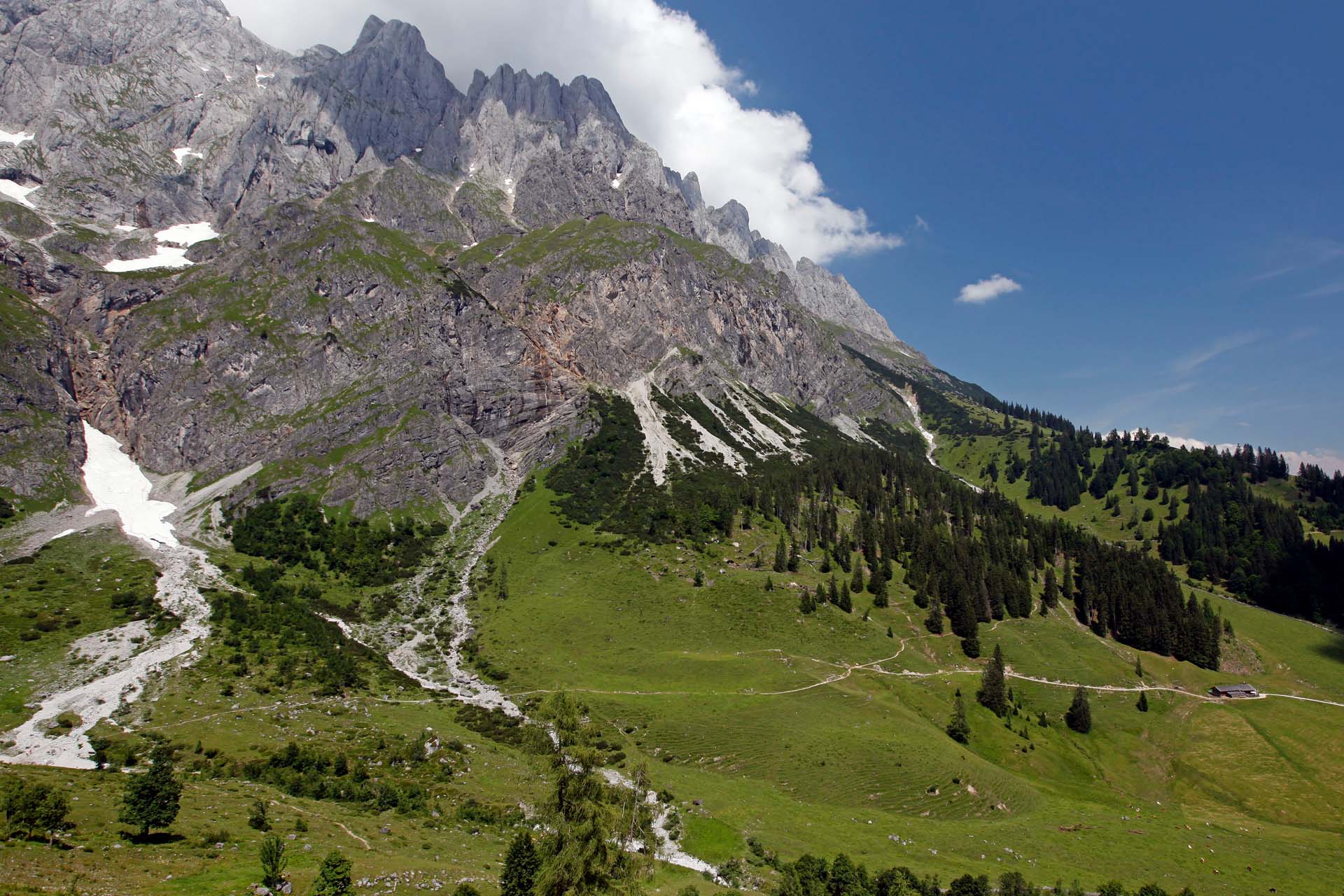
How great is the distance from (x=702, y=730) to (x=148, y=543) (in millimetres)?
128177

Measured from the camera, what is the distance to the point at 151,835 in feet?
117

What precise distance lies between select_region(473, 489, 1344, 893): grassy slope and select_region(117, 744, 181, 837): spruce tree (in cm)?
3731

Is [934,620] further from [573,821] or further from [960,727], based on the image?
[573,821]

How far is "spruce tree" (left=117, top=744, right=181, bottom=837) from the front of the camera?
114ft

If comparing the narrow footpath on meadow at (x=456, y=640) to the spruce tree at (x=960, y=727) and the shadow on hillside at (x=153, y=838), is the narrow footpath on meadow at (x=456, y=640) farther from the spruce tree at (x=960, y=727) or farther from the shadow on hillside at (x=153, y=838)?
the spruce tree at (x=960, y=727)

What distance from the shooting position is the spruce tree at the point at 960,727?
8150 centimetres

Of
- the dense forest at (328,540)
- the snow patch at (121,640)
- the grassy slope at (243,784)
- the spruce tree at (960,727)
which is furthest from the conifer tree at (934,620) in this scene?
the snow patch at (121,640)

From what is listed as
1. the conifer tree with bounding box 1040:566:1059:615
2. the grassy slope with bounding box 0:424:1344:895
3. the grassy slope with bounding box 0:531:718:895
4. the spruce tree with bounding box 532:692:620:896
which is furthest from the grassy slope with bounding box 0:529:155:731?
the conifer tree with bounding box 1040:566:1059:615

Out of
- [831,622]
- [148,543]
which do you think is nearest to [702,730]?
[831,622]

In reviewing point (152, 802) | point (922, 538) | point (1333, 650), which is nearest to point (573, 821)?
point (152, 802)

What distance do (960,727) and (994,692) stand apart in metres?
12.3

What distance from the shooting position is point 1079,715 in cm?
8888

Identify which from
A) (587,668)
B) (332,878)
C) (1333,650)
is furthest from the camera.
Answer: (1333,650)

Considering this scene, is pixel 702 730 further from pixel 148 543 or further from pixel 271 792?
pixel 148 543
